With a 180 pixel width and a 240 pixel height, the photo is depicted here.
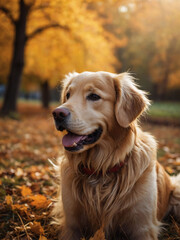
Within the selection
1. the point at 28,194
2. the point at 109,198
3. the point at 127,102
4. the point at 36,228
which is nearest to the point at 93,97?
the point at 127,102

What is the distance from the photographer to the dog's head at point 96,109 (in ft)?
8.06

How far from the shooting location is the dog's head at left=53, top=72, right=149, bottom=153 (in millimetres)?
2457

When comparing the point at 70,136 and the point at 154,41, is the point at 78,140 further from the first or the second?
the point at 154,41

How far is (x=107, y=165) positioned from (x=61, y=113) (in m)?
0.71

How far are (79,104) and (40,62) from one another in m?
13.0

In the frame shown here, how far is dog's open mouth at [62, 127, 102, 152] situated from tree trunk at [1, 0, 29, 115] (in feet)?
32.7

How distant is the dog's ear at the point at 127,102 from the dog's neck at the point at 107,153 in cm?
13

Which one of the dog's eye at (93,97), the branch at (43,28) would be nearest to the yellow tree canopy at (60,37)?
the branch at (43,28)

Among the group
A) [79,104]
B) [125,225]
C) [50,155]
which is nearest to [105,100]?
[79,104]

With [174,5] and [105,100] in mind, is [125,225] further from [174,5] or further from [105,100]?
[174,5]

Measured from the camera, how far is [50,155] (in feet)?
18.7

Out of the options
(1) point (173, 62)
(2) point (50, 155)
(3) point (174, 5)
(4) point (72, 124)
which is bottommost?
(2) point (50, 155)

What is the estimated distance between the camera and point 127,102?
2.65 meters

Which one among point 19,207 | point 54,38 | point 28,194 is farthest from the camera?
point 54,38
